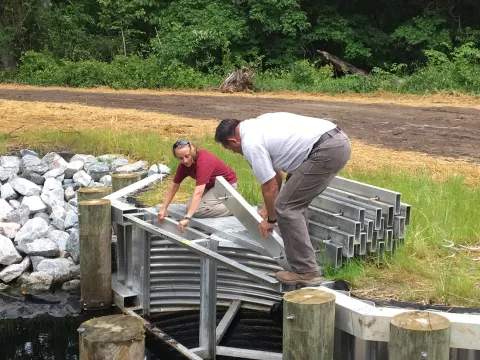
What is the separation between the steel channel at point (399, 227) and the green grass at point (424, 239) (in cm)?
14

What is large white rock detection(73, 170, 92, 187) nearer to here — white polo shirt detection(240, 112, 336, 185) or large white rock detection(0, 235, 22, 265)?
large white rock detection(0, 235, 22, 265)

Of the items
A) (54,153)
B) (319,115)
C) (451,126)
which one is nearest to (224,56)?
(319,115)

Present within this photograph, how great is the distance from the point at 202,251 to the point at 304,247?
1204mm

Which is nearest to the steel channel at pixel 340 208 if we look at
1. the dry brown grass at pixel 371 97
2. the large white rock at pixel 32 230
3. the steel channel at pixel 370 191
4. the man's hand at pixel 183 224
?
the steel channel at pixel 370 191

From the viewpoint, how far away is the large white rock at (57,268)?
9.08 metres

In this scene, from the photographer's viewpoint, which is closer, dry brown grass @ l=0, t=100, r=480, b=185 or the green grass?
the green grass

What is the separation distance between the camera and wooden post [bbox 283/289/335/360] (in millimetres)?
4512

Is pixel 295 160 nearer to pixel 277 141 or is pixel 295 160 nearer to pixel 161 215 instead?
pixel 277 141

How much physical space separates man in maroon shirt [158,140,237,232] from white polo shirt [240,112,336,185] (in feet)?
5.14

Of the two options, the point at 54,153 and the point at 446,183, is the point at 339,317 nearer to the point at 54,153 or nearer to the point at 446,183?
the point at 446,183

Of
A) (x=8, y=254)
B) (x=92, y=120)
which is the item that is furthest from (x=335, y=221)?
(x=92, y=120)

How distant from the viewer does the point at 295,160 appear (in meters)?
5.71

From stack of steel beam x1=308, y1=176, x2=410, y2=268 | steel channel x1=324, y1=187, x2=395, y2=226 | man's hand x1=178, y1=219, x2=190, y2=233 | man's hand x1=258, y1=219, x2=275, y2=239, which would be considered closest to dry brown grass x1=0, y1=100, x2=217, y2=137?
man's hand x1=178, y1=219, x2=190, y2=233

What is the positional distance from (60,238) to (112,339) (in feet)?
17.1
